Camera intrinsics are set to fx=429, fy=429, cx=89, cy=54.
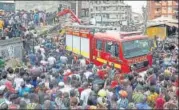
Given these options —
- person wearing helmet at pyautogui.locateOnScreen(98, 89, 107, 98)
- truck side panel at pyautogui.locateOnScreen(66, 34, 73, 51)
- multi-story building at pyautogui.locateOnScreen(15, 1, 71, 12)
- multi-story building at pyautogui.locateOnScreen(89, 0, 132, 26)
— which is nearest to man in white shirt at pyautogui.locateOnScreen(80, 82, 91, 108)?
person wearing helmet at pyautogui.locateOnScreen(98, 89, 107, 98)

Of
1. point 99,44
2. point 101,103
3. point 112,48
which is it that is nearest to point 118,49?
point 112,48

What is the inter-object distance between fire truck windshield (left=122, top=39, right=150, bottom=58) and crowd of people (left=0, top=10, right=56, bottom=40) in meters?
7.66

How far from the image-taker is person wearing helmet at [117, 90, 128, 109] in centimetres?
1282

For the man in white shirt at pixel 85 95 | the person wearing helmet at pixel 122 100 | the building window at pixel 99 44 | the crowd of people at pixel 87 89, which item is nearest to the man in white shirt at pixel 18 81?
the crowd of people at pixel 87 89

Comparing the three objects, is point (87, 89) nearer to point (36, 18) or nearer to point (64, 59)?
point (64, 59)

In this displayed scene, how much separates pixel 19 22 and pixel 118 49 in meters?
10.2

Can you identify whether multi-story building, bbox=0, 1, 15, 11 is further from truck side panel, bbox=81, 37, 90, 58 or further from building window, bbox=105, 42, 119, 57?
building window, bbox=105, 42, 119, 57

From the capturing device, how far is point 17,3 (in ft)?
146

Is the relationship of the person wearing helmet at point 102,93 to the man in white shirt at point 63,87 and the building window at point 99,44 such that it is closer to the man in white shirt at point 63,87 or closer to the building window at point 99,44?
the man in white shirt at point 63,87

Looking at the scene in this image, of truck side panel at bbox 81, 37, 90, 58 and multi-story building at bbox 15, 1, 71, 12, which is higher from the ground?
multi-story building at bbox 15, 1, 71, 12

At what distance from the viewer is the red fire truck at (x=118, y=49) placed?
18.9m

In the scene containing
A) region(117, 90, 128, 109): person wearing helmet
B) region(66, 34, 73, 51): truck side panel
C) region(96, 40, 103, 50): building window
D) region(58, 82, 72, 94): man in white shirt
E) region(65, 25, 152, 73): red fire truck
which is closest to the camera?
region(117, 90, 128, 109): person wearing helmet

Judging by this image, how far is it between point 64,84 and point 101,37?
233 inches

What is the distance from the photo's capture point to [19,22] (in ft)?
89.4
